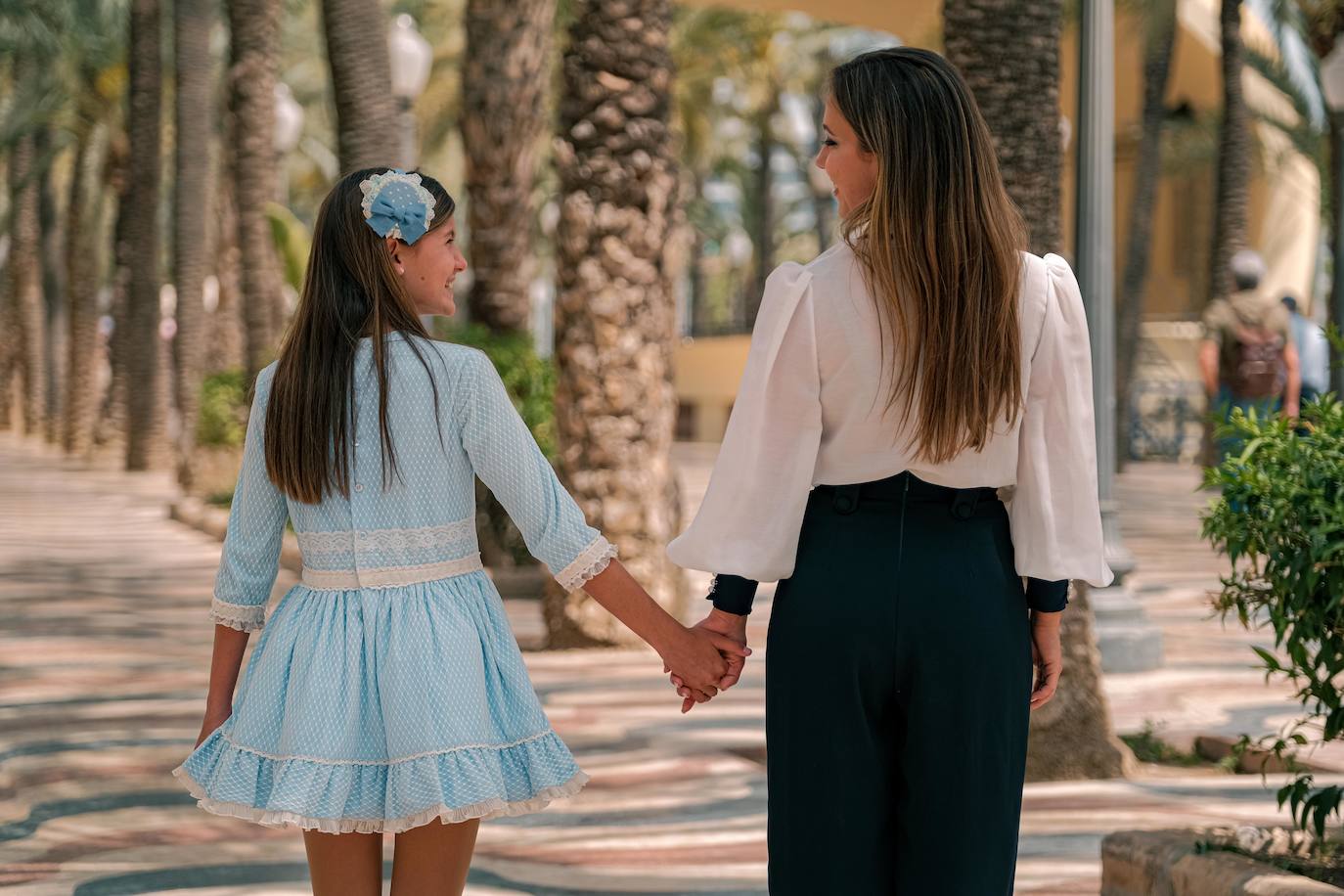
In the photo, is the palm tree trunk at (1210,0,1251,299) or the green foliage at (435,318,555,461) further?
the palm tree trunk at (1210,0,1251,299)

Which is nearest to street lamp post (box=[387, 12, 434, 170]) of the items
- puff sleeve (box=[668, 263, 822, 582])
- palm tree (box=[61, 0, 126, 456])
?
puff sleeve (box=[668, 263, 822, 582])

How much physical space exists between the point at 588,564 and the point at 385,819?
1.83 feet

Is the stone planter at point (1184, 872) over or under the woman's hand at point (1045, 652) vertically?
under

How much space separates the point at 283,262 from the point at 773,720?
22.5 meters

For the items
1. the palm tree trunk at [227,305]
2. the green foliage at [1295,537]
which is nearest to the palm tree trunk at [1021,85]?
the green foliage at [1295,537]

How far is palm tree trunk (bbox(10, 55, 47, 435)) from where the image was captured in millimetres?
32938

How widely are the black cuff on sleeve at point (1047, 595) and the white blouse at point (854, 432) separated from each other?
0.18 feet

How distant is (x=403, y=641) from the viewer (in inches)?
117


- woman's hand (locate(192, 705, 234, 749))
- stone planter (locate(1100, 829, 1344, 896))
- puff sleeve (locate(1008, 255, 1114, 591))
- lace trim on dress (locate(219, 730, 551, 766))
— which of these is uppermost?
puff sleeve (locate(1008, 255, 1114, 591))

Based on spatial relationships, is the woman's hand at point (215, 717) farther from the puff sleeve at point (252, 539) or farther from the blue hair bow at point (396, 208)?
the blue hair bow at point (396, 208)

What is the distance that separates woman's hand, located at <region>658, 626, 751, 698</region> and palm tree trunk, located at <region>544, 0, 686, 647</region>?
618 cm

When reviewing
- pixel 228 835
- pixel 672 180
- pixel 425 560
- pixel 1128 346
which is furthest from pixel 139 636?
pixel 1128 346

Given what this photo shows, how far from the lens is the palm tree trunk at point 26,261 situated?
32938 millimetres

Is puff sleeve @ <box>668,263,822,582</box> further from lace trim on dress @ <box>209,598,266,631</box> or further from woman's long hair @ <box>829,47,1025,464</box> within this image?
lace trim on dress @ <box>209,598,266,631</box>
